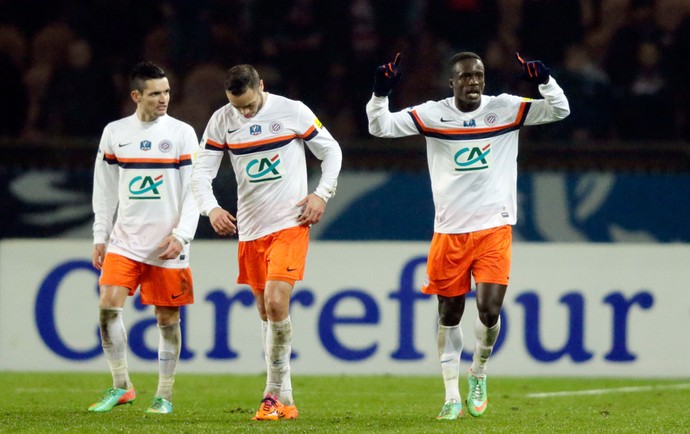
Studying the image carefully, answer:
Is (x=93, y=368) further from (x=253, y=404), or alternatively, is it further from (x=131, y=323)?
(x=253, y=404)

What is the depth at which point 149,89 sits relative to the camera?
784 cm

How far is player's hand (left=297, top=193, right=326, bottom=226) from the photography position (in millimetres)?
7414

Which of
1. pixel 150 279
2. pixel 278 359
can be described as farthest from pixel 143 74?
pixel 278 359

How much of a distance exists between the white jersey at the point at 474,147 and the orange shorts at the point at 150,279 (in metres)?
1.51

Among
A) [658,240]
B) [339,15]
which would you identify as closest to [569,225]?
[658,240]

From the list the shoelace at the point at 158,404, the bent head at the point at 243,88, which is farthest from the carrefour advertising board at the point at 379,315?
the bent head at the point at 243,88

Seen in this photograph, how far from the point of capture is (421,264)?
11328 millimetres

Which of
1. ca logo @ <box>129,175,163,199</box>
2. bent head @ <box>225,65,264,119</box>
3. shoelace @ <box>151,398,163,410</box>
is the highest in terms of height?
bent head @ <box>225,65,264,119</box>

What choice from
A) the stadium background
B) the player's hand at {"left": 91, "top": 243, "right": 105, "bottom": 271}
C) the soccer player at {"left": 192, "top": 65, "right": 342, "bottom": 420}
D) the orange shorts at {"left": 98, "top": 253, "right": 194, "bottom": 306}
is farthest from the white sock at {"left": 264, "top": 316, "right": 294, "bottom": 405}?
the stadium background

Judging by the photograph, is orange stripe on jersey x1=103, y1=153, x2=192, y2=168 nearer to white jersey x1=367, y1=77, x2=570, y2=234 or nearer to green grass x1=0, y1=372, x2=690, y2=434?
white jersey x1=367, y1=77, x2=570, y2=234

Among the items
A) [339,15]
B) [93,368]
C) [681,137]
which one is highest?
[339,15]

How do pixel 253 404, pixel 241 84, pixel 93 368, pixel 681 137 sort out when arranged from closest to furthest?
pixel 241 84 → pixel 253 404 → pixel 93 368 → pixel 681 137

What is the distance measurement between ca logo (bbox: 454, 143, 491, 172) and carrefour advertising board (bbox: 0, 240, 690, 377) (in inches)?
144

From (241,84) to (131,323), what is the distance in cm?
437
